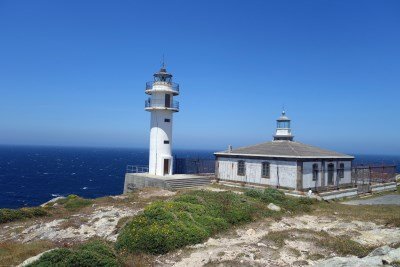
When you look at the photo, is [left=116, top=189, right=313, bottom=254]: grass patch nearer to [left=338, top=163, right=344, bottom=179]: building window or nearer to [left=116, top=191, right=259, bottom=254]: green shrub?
[left=116, top=191, right=259, bottom=254]: green shrub

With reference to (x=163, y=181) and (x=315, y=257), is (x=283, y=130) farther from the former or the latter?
(x=315, y=257)

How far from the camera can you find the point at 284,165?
28.3m

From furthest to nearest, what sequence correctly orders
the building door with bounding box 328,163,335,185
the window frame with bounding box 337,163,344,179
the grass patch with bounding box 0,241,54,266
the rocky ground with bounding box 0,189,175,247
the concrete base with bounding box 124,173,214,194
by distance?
the window frame with bounding box 337,163,344,179 < the concrete base with bounding box 124,173,214,194 < the building door with bounding box 328,163,335,185 < the rocky ground with bounding box 0,189,175,247 < the grass patch with bounding box 0,241,54,266

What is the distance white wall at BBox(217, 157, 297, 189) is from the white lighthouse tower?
215 inches

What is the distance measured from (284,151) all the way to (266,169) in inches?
85.1

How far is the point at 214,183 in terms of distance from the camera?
33.5m

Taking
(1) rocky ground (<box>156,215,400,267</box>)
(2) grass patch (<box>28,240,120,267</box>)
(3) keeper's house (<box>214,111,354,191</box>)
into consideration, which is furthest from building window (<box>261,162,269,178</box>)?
(2) grass patch (<box>28,240,120,267</box>)

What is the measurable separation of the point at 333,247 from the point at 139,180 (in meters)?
22.0

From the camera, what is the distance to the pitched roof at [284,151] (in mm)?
28817

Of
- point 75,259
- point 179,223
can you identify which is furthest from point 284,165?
point 75,259

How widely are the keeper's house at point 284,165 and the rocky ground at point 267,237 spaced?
5.67 m

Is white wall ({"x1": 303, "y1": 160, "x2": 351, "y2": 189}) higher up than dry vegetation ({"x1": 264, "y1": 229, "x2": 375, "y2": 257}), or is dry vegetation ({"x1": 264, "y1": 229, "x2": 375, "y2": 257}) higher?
white wall ({"x1": 303, "y1": 160, "x2": 351, "y2": 189})

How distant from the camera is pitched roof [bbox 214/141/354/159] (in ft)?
94.5

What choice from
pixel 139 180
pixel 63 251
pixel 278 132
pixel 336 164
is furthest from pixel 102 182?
pixel 63 251
